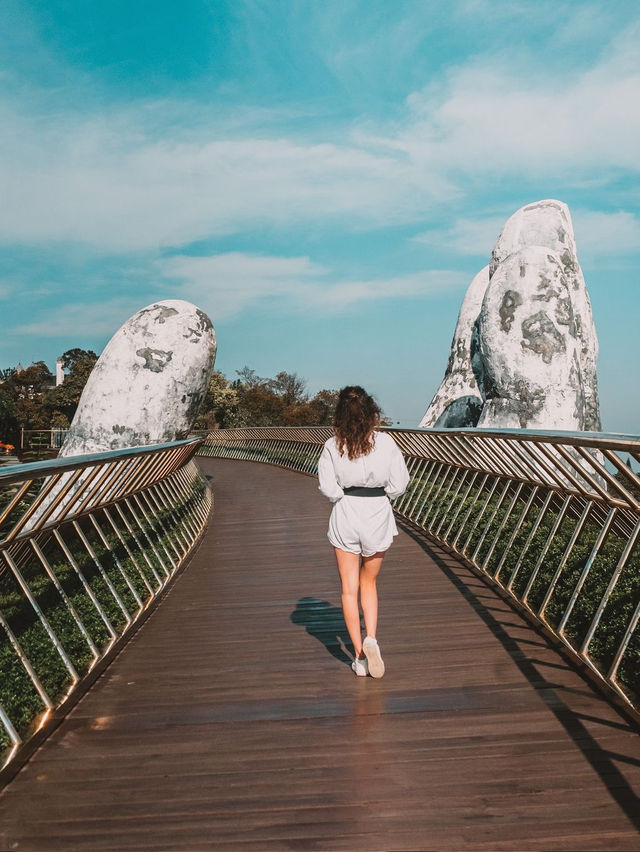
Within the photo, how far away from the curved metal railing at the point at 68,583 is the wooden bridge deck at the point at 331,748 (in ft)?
0.65

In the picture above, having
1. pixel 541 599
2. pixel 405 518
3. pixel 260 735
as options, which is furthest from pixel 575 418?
pixel 260 735

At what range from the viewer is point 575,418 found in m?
16.3

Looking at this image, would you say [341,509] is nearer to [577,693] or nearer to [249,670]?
[249,670]

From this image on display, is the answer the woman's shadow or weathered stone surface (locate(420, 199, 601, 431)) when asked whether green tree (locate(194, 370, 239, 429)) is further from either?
the woman's shadow

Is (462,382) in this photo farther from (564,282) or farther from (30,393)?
(30,393)

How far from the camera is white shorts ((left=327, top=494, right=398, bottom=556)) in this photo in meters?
5.41

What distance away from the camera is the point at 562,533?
8.09 meters

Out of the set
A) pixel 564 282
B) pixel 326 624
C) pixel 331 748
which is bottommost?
pixel 326 624

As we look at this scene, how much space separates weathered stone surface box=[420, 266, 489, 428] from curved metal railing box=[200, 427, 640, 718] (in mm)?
10774

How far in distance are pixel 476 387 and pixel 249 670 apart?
20.6 metres

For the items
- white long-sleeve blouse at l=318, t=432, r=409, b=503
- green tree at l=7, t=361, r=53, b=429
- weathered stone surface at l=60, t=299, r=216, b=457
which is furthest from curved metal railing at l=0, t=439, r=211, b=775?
green tree at l=7, t=361, r=53, b=429

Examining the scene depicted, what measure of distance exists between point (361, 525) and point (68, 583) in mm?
3586

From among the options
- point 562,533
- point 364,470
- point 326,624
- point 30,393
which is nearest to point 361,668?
point 364,470

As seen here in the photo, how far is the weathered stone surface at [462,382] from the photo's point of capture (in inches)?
975
